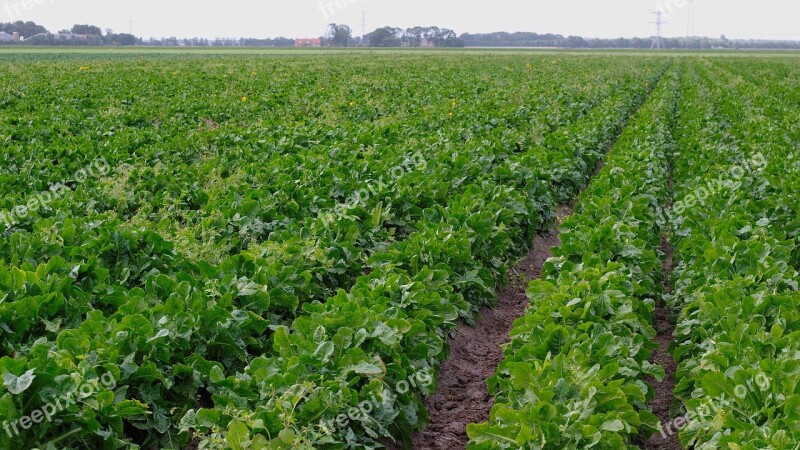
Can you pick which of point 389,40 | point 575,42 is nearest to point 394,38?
point 389,40

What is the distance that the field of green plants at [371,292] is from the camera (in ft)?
13.3

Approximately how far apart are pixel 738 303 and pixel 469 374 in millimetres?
2197

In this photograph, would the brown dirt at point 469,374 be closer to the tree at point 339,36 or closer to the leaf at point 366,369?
the leaf at point 366,369

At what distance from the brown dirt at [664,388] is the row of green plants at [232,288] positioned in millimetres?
1613

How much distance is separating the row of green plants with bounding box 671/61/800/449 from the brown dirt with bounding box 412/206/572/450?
59.7 inches

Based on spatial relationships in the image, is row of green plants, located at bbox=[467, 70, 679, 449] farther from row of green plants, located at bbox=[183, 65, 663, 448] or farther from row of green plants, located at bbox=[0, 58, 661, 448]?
row of green plants, located at bbox=[0, 58, 661, 448]

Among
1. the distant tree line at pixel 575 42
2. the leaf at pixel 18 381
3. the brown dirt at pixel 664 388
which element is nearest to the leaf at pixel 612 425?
the brown dirt at pixel 664 388

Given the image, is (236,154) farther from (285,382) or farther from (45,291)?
(285,382)

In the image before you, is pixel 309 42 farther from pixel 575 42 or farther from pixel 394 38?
pixel 575 42

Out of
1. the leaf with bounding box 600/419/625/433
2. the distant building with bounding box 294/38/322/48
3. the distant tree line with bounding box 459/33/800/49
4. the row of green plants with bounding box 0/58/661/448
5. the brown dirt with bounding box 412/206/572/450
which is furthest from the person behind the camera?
the distant tree line with bounding box 459/33/800/49

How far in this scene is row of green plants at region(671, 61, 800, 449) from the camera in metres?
4.05

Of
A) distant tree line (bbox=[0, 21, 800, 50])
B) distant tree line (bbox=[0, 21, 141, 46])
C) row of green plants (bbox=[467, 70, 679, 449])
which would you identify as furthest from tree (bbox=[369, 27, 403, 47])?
row of green plants (bbox=[467, 70, 679, 449])

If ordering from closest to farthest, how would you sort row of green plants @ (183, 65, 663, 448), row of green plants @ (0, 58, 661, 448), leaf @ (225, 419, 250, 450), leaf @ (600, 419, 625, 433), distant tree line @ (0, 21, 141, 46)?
leaf @ (225, 419, 250, 450)
leaf @ (600, 419, 625, 433)
row of green plants @ (183, 65, 663, 448)
row of green plants @ (0, 58, 661, 448)
distant tree line @ (0, 21, 141, 46)

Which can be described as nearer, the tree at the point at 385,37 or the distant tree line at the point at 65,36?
the distant tree line at the point at 65,36
